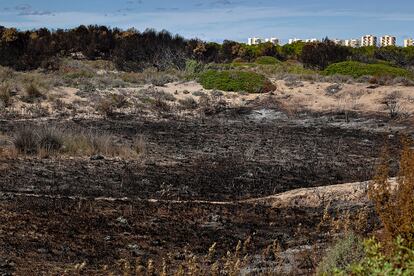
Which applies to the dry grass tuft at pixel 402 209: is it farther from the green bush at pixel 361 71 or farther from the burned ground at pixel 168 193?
the green bush at pixel 361 71

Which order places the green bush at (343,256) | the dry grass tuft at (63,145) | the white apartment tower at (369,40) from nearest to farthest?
the green bush at (343,256) < the dry grass tuft at (63,145) < the white apartment tower at (369,40)

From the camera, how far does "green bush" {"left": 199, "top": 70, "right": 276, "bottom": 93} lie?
2705cm

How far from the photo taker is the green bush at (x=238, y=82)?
27047mm

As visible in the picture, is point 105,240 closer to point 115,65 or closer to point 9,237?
point 9,237

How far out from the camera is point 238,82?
89.6 feet

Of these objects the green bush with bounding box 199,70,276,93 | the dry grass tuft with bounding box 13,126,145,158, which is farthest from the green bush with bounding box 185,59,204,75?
the dry grass tuft with bounding box 13,126,145,158

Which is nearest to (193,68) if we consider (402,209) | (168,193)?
(168,193)

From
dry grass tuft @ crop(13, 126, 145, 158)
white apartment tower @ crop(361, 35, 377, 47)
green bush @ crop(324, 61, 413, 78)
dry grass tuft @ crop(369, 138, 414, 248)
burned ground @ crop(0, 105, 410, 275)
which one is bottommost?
burned ground @ crop(0, 105, 410, 275)

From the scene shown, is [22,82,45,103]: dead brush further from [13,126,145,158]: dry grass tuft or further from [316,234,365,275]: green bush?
[316,234,365,275]: green bush

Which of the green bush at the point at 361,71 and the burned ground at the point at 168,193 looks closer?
the burned ground at the point at 168,193

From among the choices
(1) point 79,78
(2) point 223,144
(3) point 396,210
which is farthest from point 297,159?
(1) point 79,78

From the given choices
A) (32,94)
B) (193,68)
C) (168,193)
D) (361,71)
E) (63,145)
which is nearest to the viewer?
(168,193)

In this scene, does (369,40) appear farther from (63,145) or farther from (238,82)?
(63,145)

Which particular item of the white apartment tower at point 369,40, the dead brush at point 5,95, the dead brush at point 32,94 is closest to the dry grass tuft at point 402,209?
the dead brush at point 5,95
